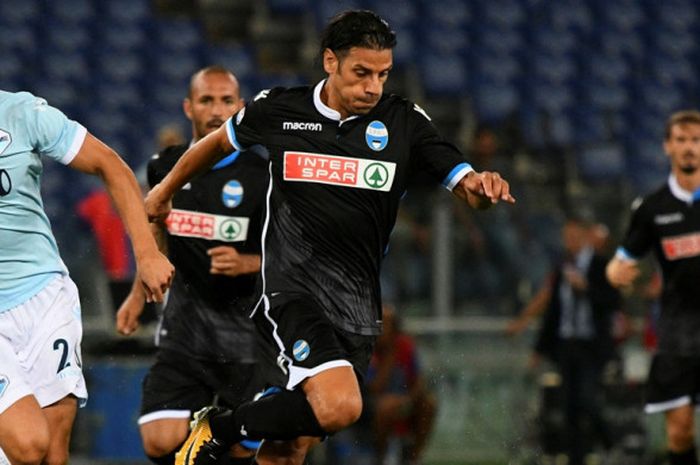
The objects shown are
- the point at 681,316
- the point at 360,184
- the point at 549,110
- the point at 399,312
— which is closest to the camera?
the point at 360,184

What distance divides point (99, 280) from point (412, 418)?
8.73ft

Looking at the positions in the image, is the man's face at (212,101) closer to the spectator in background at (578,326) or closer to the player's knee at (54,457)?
the player's knee at (54,457)

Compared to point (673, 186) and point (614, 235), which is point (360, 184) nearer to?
point (673, 186)

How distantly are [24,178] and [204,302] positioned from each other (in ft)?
6.11

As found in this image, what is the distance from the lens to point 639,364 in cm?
1183

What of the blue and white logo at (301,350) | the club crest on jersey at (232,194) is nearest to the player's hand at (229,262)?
the club crest on jersey at (232,194)

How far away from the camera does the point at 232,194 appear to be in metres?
7.04

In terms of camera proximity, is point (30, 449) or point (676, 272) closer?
point (30, 449)

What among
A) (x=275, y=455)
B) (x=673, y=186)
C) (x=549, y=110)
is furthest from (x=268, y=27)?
(x=275, y=455)

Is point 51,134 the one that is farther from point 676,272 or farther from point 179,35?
point 179,35

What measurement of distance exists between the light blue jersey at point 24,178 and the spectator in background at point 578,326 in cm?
661

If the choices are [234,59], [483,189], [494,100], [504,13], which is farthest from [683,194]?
[504,13]

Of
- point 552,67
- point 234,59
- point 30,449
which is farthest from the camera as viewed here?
point 552,67

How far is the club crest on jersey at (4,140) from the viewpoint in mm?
5324
